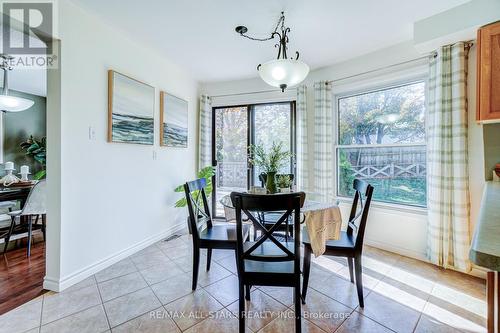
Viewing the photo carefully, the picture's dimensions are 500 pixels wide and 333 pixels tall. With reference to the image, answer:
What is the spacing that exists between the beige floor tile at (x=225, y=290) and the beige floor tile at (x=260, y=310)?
8cm

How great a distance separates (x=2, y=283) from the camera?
6.85ft

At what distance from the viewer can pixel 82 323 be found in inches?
62.7

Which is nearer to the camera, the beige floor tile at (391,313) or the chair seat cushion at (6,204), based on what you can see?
the beige floor tile at (391,313)

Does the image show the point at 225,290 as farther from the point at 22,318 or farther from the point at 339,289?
the point at 22,318

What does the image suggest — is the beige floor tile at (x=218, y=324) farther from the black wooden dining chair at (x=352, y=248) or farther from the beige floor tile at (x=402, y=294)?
the beige floor tile at (x=402, y=294)

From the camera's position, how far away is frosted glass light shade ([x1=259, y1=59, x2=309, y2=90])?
1829 millimetres

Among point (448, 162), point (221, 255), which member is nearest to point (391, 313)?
point (448, 162)

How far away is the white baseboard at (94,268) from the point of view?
198cm

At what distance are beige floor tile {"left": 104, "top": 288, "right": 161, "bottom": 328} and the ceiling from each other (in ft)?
8.25

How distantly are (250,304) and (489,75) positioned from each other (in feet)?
8.17

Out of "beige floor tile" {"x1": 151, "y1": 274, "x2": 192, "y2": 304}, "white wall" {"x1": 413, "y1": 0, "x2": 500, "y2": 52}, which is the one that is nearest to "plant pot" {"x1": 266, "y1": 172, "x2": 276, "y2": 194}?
"beige floor tile" {"x1": 151, "y1": 274, "x2": 192, "y2": 304}

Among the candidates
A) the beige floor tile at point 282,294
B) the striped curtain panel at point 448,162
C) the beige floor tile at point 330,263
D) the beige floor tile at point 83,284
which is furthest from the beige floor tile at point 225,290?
the striped curtain panel at point 448,162

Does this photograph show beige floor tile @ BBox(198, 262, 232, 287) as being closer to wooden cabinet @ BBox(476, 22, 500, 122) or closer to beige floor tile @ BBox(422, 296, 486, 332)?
beige floor tile @ BBox(422, 296, 486, 332)

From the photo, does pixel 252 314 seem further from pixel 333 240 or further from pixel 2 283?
pixel 2 283
